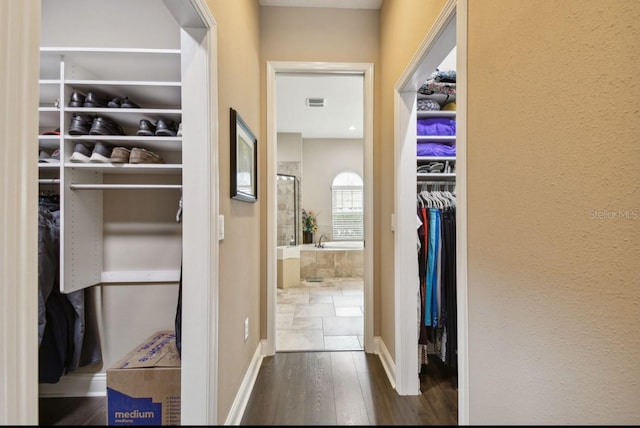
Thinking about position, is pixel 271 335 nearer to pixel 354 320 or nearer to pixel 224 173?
pixel 354 320

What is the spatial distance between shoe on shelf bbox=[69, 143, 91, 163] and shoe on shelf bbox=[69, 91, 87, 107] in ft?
0.72

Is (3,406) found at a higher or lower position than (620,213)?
lower

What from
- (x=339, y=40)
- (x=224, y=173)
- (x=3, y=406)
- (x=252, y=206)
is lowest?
(x=3, y=406)

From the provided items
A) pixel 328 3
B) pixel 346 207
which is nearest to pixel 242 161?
pixel 328 3

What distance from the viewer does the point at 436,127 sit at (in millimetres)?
2240

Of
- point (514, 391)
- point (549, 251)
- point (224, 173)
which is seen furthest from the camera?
point (224, 173)

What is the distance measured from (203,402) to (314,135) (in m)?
5.71

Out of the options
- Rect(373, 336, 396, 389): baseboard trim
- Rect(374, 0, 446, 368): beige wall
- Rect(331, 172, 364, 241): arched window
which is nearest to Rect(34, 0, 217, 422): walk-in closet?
Rect(374, 0, 446, 368): beige wall

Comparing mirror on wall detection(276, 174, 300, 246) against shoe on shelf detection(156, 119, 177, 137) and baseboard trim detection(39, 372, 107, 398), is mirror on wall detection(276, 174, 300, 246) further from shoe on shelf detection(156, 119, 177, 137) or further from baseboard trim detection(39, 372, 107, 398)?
shoe on shelf detection(156, 119, 177, 137)

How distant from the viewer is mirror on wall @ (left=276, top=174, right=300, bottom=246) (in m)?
5.88

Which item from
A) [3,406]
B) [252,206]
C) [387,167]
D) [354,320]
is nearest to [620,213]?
[3,406]

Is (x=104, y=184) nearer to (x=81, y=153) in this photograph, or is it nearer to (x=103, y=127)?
(x=81, y=153)

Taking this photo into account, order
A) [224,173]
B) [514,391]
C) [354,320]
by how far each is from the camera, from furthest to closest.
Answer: [354,320] → [224,173] → [514,391]

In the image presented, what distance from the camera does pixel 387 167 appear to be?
85.0 inches
